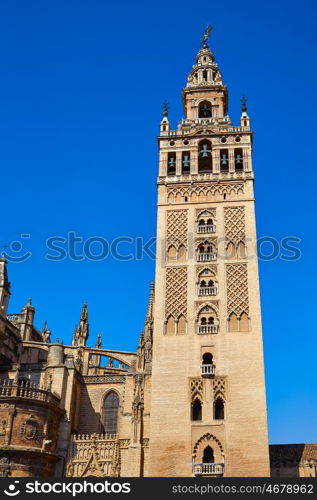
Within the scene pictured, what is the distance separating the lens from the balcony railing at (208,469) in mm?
30500

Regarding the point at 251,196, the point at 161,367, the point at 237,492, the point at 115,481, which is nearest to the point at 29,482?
the point at 115,481

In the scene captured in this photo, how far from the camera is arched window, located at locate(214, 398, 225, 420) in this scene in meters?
32.2

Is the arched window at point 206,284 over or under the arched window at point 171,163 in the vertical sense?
under

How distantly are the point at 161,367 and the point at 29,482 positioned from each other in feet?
48.2

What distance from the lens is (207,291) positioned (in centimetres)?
3556

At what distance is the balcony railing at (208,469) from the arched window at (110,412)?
942cm

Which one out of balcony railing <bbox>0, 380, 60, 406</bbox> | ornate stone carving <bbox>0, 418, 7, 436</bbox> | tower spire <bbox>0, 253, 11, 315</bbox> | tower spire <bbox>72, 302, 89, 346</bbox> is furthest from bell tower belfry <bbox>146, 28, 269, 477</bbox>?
tower spire <bbox>72, 302, 89, 346</bbox>

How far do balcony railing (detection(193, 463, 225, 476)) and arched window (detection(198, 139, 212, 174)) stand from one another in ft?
62.1

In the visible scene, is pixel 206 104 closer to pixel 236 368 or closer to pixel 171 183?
pixel 171 183

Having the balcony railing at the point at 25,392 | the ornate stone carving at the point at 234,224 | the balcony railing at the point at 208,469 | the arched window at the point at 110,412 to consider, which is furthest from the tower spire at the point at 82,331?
the balcony railing at the point at 208,469

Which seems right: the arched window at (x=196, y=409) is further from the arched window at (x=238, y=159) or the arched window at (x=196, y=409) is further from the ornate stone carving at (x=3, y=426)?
the arched window at (x=238, y=159)

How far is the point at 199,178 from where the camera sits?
39.6m

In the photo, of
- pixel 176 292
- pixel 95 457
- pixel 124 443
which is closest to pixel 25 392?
pixel 95 457

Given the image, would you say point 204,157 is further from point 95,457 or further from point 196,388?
point 95,457
